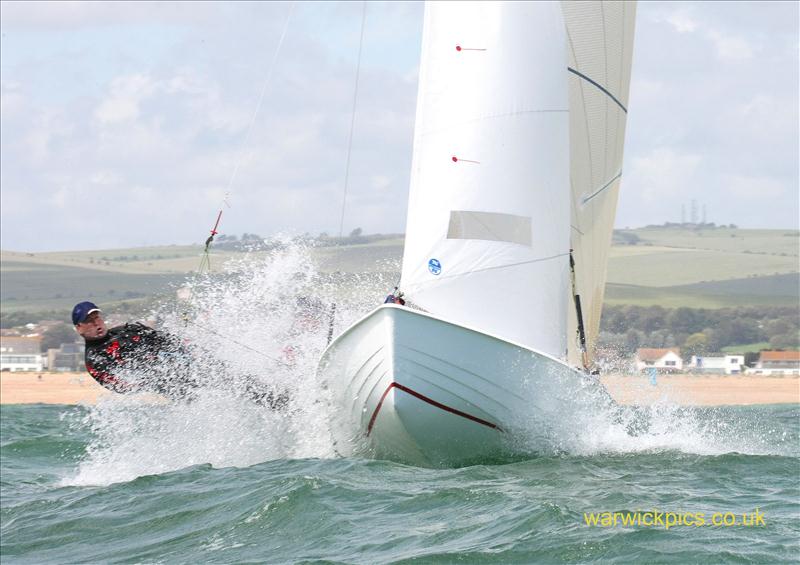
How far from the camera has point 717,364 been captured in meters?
59.9

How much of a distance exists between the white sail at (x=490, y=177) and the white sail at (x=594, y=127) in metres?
1.60

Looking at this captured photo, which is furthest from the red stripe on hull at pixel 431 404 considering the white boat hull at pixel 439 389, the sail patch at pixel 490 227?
the sail patch at pixel 490 227

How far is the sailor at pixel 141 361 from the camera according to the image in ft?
40.4

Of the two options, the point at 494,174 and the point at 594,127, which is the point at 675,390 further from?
the point at 494,174

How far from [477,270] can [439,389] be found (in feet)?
4.30

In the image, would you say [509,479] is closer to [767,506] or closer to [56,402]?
[767,506]

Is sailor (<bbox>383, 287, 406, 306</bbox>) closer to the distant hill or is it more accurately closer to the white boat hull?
the white boat hull

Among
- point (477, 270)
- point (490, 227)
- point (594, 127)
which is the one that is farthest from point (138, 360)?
point (594, 127)

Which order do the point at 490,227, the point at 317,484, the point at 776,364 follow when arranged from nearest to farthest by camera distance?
the point at 317,484 → the point at 490,227 → the point at 776,364

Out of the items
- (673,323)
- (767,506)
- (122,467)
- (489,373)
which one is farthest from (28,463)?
(673,323)

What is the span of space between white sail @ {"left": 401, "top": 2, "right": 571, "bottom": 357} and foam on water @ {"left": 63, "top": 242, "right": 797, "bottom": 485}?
98cm

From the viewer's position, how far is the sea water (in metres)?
8.47

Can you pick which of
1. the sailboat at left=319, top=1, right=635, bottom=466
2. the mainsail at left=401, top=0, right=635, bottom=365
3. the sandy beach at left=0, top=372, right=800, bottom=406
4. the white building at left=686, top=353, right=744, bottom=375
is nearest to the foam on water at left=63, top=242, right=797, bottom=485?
the sailboat at left=319, top=1, right=635, bottom=466

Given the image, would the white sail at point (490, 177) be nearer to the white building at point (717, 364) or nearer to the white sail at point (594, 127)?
the white sail at point (594, 127)
